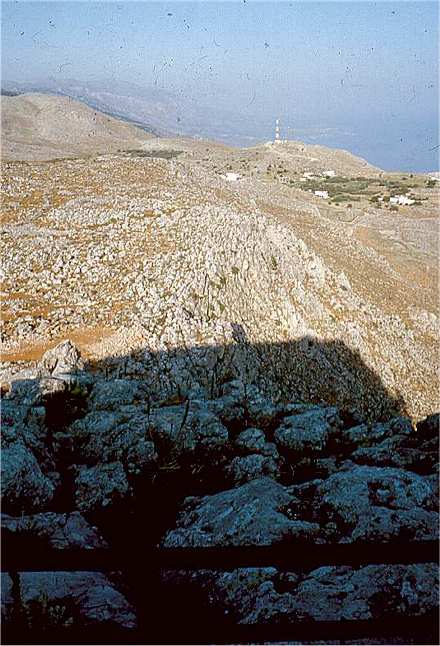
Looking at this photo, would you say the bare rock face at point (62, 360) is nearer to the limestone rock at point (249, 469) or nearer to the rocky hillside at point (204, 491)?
the rocky hillside at point (204, 491)

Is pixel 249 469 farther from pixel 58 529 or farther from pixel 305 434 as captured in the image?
pixel 58 529

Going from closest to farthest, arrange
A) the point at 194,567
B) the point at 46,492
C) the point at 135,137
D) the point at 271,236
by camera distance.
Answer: the point at 194,567 → the point at 46,492 → the point at 271,236 → the point at 135,137

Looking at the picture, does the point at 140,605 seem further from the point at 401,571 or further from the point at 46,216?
the point at 46,216

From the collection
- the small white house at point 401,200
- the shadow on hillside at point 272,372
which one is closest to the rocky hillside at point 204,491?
the shadow on hillside at point 272,372

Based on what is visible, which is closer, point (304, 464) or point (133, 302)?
point (304, 464)

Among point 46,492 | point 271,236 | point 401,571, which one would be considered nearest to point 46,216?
point 271,236

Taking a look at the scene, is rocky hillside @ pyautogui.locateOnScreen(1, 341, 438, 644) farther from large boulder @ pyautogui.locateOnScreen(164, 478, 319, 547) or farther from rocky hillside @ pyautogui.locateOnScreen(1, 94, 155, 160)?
rocky hillside @ pyautogui.locateOnScreen(1, 94, 155, 160)

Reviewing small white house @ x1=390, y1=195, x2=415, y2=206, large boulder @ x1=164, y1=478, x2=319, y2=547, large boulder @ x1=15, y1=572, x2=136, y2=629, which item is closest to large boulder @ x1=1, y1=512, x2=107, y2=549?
large boulder @ x1=15, y1=572, x2=136, y2=629

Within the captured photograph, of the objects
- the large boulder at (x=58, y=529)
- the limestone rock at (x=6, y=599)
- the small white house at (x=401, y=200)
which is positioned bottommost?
the large boulder at (x=58, y=529)
